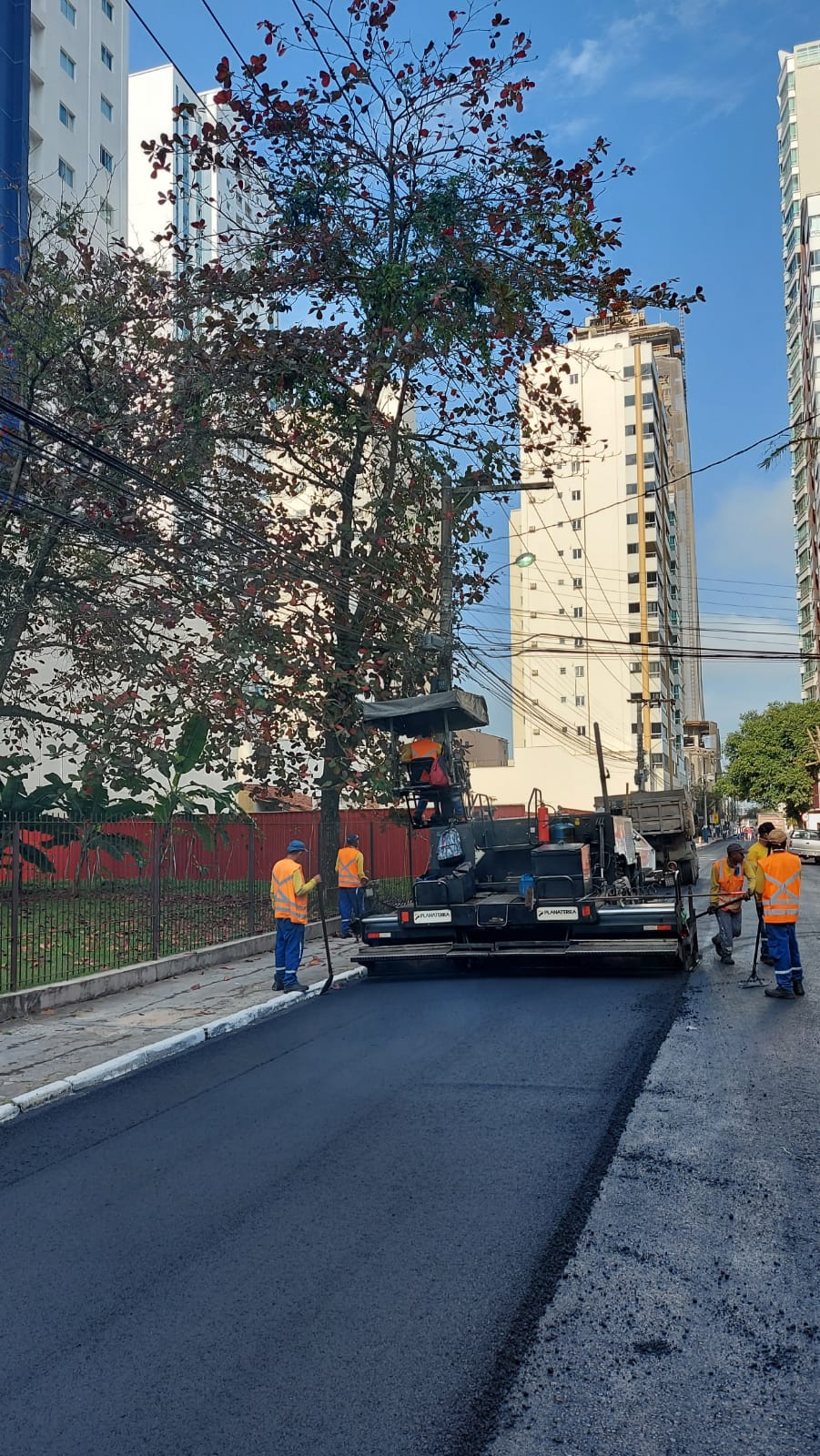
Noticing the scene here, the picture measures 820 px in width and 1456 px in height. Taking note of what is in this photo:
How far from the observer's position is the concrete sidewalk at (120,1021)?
877 cm

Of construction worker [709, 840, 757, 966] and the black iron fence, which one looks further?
construction worker [709, 840, 757, 966]

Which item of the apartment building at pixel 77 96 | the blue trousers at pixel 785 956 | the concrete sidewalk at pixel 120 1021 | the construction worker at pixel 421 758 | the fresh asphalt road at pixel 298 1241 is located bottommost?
the fresh asphalt road at pixel 298 1241

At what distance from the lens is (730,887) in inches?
558

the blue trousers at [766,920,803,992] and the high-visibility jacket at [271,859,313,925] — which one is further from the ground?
the high-visibility jacket at [271,859,313,925]

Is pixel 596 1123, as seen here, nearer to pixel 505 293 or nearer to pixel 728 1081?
pixel 728 1081

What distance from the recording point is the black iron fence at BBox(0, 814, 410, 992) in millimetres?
11156

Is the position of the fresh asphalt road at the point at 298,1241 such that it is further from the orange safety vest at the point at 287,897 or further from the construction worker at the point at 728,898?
the construction worker at the point at 728,898

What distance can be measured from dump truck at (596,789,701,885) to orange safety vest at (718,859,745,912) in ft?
42.8

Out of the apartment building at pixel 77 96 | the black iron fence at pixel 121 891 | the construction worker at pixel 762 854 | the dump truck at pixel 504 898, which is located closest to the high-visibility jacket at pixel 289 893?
the dump truck at pixel 504 898

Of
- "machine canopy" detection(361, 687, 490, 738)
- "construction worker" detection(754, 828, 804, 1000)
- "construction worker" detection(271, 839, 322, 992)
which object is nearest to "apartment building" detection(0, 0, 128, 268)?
"machine canopy" detection(361, 687, 490, 738)

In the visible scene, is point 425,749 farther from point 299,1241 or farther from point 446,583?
point 299,1241

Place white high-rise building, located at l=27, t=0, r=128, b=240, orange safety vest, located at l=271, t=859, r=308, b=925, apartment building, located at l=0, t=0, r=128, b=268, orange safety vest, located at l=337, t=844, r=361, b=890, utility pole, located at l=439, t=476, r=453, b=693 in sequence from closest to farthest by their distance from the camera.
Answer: orange safety vest, located at l=271, t=859, r=308, b=925
utility pole, located at l=439, t=476, r=453, b=693
orange safety vest, located at l=337, t=844, r=361, b=890
apartment building, located at l=0, t=0, r=128, b=268
white high-rise building, located at l=27, t=0, r=128, b=240

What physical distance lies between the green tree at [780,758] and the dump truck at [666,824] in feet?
151

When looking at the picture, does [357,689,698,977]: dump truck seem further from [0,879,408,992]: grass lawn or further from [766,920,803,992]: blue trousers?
[0,879,408,992]: grass lawn
